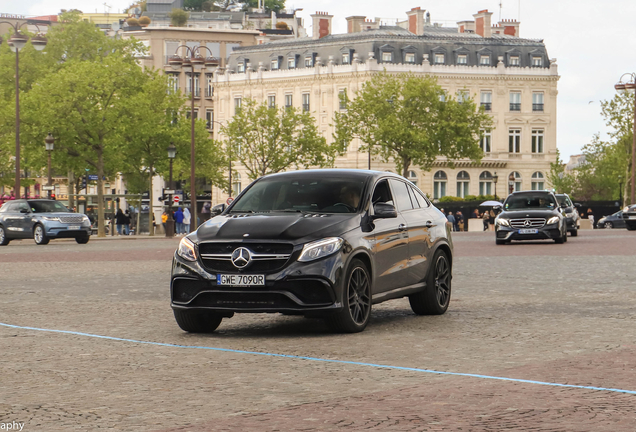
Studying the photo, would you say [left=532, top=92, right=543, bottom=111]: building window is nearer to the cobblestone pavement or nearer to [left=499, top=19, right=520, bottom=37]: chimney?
[left=499, top=19, right=520, bottom=37]: chimney

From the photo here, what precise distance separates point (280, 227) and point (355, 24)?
4155 inches

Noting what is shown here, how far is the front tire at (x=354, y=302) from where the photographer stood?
11328 mm

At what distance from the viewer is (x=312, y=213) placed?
11.8 metres

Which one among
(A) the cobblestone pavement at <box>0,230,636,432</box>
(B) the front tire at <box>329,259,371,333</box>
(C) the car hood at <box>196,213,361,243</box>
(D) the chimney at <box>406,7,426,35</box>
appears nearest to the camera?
(A) the cobblestone pavement at <box>0,230,636,432</box>

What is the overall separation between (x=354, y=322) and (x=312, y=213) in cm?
119

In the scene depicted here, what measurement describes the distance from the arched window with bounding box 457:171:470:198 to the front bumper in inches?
3736

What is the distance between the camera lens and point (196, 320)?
11695 millimetres

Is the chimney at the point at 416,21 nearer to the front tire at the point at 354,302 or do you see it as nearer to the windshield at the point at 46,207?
the windshield at the point at 46,207

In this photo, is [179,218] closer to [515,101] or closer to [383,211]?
[383,211]

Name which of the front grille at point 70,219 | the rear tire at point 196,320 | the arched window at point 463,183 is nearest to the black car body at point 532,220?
the front grille at point 70,219

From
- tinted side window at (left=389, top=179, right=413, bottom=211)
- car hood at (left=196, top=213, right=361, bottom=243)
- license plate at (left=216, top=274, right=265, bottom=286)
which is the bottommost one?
license plate at (left=216, top=274, right=265, bottom=286)

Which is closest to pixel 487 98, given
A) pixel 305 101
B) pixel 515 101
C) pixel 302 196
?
pixel 515 101

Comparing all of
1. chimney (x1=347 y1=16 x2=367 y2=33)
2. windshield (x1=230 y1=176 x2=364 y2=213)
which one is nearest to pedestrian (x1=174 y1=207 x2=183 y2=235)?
windshield (x1=230 y1=176 x2=364 y2=213)

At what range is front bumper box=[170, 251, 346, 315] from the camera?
36.2 feet
